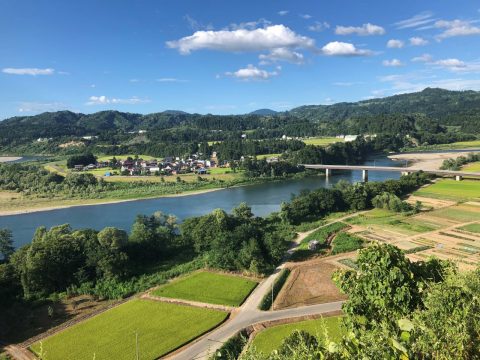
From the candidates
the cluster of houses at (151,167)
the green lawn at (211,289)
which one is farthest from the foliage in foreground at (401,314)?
the cluster of houses at (151,167)

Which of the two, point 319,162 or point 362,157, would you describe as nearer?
point 319,162

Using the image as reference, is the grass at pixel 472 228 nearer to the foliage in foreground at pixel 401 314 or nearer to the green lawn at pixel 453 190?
the green lawn at pixel 453 190

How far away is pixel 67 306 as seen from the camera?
22.7m

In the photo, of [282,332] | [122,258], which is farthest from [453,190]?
[122,258]

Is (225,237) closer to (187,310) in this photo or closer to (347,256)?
(187,310)

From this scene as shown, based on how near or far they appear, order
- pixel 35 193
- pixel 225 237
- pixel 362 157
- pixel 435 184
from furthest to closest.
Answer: pixel 362 157
pixel 35 193
pixel 435 184
pixel 225 237

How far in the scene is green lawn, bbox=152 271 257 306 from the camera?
22.6 m

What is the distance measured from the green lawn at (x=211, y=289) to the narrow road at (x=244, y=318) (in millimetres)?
760

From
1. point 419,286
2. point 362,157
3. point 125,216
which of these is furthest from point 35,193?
point 362,157

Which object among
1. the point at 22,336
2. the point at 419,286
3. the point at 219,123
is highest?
the point at 219,123

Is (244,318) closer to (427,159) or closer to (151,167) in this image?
(151,167)

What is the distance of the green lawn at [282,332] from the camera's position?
685 inches

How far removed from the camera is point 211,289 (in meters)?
23.9

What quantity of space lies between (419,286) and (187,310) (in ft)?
47.7
